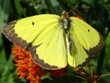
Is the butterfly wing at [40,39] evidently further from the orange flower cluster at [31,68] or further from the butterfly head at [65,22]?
the orange flower cluster at [31,68]

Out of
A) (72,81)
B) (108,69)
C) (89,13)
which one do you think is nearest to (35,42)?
(72,81)

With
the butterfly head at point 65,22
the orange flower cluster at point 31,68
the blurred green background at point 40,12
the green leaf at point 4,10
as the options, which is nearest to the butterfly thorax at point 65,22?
the butterfly head at point 65,22

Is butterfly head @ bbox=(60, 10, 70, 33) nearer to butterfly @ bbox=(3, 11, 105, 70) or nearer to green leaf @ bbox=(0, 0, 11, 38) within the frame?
butterfly @ bbox=(3, 11, 105, 70)

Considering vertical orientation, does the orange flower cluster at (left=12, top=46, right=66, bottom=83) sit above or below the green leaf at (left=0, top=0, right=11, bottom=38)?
below

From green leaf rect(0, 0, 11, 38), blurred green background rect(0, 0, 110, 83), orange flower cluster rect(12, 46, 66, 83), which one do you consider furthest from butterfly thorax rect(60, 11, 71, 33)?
green leaf rect(0, 0, 11, 38)

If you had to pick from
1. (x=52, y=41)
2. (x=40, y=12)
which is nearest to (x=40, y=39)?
(x=52, y=41)

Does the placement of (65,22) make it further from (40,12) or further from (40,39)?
(40,12)
